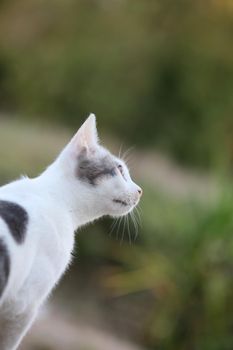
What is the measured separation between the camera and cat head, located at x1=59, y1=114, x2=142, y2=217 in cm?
222

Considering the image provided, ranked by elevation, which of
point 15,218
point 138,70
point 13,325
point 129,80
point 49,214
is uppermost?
point 138,70

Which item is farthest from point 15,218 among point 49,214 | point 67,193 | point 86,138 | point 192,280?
point 192,280

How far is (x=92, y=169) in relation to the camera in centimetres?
223

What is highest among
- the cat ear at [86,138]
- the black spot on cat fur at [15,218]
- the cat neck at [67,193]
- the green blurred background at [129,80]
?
the green blurred background at [129,80]

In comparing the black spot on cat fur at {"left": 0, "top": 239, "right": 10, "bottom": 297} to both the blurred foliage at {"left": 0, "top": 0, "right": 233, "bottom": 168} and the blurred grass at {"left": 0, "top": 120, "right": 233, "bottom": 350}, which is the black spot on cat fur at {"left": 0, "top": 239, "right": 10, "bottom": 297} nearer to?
the blurred grass at {"left": 0, "top": 120, "right": 233, "bottom": 350}

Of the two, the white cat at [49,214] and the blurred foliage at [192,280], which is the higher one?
the blurred foliage at [192,280]

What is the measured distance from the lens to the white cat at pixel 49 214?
194cm

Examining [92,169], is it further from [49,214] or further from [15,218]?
[15,218]

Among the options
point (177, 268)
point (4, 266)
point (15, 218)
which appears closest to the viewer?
point (4, 266)

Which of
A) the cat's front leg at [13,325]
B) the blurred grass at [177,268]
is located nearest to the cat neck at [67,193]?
the cat's front leg at [13,325]

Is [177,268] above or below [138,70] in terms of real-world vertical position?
below

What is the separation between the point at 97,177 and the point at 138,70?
7.96 metres

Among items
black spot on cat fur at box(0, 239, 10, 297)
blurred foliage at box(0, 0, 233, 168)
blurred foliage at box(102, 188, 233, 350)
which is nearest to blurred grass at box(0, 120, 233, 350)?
blurred foliage at box(102, 188, 233, 350)

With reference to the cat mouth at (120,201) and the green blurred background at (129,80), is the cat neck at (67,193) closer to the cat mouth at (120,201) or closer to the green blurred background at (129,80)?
the cat mouth at (120,201)
